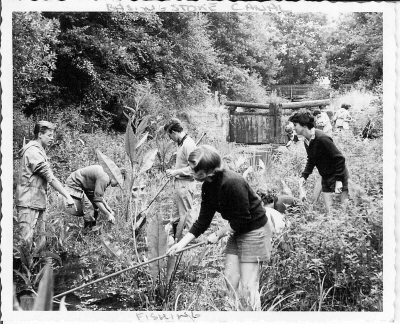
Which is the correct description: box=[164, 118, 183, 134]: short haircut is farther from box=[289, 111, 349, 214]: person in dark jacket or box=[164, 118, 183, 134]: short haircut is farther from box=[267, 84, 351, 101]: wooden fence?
box=[289, 111, 349, 214]: person in dark jacket

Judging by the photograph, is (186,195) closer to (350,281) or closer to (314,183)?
(314,183)

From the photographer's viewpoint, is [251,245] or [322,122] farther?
[322,122]

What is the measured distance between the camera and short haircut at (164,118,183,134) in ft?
12.4

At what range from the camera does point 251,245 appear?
3068mm

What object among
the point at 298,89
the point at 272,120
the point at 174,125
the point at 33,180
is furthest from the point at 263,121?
the point at 33,180

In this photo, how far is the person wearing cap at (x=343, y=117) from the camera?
3697mm

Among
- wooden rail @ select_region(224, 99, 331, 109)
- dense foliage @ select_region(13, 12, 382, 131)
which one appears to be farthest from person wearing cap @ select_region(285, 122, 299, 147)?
dense foliage @ select_region(13, 12, 382, 131)

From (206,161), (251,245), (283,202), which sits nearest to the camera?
(206,161)

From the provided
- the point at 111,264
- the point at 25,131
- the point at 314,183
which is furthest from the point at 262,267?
the point at 25,131

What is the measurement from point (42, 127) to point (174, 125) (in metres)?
0.92

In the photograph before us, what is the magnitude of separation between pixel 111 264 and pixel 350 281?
5.25 feet
